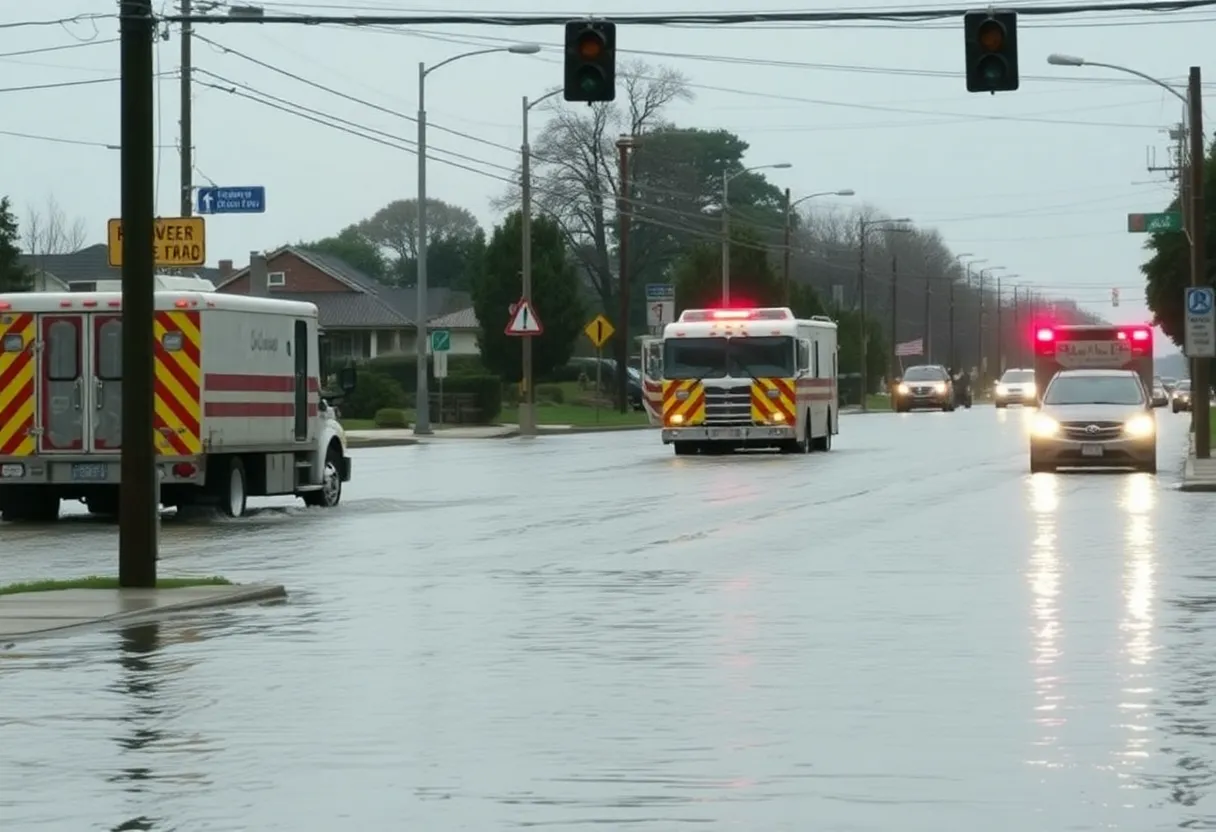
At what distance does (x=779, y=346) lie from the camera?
51156 mm

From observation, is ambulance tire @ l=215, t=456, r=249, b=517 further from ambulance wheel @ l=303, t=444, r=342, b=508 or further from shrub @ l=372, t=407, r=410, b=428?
shrub @ l=372, t=407, r=410, b=428

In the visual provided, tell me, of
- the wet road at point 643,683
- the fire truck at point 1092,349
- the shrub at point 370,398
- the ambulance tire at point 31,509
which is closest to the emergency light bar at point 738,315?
the fire truck at point 1092,349

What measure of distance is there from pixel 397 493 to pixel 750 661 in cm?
2172

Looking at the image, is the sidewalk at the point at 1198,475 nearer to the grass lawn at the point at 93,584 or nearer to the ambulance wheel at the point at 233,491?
the ambulance wheel at the point at 233,491

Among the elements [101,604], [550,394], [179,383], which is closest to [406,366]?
[550,394]

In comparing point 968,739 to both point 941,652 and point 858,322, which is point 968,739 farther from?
point 858,322

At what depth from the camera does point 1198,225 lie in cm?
4316

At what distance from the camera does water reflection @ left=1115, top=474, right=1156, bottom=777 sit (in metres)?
12.0

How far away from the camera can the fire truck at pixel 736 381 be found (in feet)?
167

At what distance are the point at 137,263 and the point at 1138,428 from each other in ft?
77.3

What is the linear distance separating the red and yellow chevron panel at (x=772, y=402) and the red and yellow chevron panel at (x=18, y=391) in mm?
22196

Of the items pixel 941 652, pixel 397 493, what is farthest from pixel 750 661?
pixel 397 493

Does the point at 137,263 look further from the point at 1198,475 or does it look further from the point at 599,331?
the point at 599,331

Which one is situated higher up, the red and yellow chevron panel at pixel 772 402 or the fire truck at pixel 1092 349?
the fire truck at pixel 1092 349
